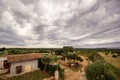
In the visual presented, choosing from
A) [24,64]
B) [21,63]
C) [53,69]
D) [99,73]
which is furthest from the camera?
[24,64]

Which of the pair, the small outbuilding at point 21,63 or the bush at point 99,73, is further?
the small outbuilding at point 21,63

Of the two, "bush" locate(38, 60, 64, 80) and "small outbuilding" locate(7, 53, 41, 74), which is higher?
"small outbuilding" locate(7, 53, 41, 74)

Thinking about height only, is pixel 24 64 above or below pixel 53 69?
above

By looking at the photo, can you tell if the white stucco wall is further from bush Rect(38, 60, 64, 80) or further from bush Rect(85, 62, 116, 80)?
bush Rect(85, 62, 116, 80)

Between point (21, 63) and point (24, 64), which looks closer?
point (21, 63)

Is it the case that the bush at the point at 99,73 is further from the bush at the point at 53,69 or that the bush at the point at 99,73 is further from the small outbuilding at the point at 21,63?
the small outbuilding at the point at 21,63

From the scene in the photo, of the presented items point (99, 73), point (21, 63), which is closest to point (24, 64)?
point (21, 63)

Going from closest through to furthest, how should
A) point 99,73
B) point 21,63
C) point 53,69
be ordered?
point 99,73 < point 53,69 < point 21,63

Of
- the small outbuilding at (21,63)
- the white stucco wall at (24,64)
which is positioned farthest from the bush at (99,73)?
the white stucco wall at (24,64)

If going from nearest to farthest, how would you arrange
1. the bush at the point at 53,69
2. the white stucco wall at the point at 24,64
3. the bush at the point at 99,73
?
1. the bush at the point at 99,73
2. the bush at the point at 53,69
3. the white stucco wall at the point at 24,64

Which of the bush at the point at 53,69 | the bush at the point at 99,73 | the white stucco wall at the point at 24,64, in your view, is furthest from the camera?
the white stucco wall at the point at 24,64

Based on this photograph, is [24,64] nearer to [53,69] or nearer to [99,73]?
[53,69]

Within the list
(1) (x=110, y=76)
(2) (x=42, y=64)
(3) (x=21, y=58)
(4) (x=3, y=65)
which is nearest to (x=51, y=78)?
(2) (x=42, y=64)

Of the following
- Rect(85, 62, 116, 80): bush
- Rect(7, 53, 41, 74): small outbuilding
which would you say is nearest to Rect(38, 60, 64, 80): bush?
Rect(7, 53, 41, 74): small outbuilding
